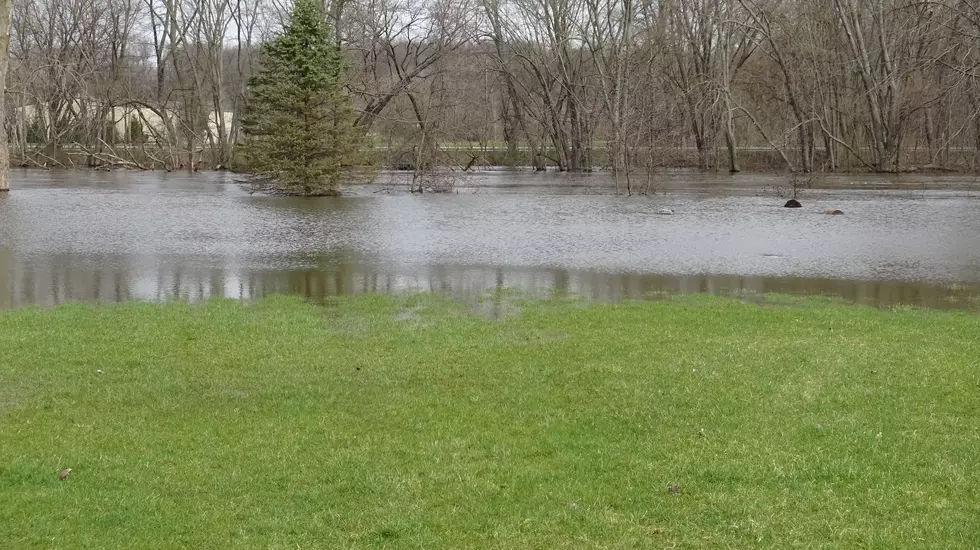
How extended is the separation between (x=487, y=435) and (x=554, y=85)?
177ft

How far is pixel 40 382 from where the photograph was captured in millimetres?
7988

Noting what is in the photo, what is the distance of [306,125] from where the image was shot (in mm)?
31844

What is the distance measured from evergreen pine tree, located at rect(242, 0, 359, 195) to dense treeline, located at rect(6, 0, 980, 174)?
4398mm

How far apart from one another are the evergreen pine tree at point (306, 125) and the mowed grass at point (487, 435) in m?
21.9

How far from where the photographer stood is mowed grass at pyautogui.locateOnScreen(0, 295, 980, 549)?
5.16 meters

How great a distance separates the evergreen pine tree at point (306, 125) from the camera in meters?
32.1

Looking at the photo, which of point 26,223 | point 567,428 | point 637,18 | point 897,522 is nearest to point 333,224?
point 26,223

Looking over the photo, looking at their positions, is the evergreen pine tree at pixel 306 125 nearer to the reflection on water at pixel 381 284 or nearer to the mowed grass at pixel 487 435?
the reflection on water at pixel 381 284

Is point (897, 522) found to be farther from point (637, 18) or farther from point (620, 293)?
point (637, 18)

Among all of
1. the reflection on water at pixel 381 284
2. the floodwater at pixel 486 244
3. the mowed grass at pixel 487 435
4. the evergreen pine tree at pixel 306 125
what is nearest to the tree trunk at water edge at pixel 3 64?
the floodwater at pixel 486 244

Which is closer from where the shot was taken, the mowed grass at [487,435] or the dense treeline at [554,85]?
the mowed grass at [487,435]

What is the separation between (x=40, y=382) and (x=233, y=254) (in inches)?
422

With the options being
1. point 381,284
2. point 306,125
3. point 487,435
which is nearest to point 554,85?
point 306,125

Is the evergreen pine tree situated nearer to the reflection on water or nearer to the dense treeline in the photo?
the dense treeline
